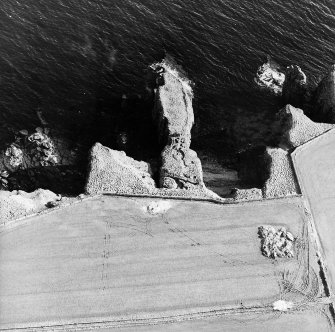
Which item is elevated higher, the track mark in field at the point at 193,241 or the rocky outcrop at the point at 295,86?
the rocky outcrop at the point at 295,86

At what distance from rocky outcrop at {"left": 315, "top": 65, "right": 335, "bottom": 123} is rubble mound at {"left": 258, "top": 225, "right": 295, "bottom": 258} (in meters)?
25.4

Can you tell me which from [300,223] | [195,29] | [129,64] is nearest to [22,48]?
[129,64]

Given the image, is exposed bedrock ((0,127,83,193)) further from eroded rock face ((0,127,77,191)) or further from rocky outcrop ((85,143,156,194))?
rocky outcrop ((85,143,156,194))

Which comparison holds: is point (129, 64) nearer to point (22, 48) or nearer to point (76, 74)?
point (76, 74)

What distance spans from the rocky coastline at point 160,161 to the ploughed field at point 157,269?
2.35 metres

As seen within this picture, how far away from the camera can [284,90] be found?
8550cm

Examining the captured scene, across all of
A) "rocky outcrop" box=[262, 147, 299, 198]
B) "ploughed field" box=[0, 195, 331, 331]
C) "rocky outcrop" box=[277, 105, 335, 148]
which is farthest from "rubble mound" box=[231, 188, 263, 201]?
"rocky outcrop" box=[277, 105, 335, 148]

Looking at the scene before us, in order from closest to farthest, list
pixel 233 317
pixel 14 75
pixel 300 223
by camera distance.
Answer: pixel 233 317 < pixel 300 223 < pixel 14 75

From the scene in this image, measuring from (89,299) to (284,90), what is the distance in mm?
48944

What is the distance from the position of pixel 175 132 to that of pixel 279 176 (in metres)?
15.9

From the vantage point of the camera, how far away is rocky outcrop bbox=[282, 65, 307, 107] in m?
84.0

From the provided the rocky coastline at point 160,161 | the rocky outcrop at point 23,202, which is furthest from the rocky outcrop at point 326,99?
the rocky outcrop at point 23,202

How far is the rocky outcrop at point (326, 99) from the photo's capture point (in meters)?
80.0

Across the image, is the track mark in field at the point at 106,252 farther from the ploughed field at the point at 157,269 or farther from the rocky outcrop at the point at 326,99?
the rocky outcrop at the point at 326,99
